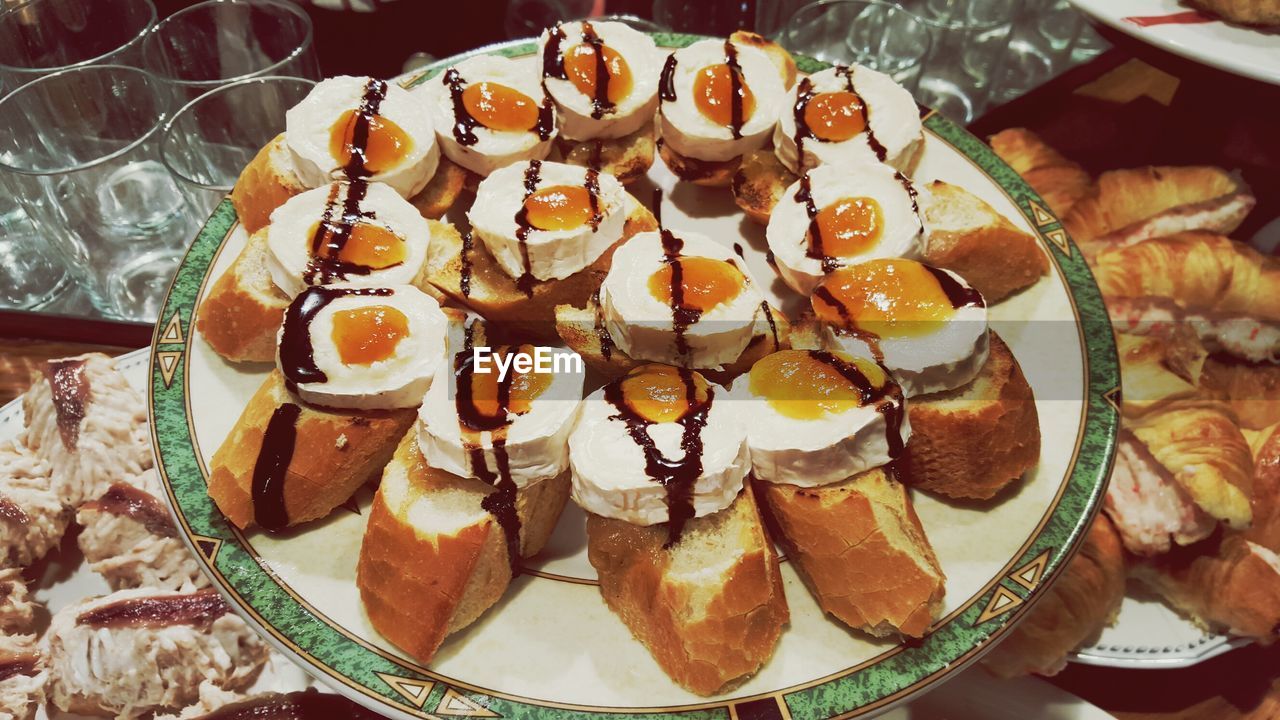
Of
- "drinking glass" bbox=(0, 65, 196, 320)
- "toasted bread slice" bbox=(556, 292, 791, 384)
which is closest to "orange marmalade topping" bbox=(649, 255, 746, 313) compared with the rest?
"toasted bread slice" bbox=(556, 292, 791, 384)

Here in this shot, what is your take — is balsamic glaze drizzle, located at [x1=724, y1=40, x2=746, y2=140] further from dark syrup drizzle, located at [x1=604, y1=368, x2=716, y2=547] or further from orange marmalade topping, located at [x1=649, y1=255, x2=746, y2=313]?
dark syrup drizzle, located at [x1=604, y1=368, x2=716, y2=547]

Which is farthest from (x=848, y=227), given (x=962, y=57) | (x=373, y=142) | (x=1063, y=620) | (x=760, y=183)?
(x=962, y=57)

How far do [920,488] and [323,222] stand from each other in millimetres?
1500

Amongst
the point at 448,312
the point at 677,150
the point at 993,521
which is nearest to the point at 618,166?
the point at 677,150

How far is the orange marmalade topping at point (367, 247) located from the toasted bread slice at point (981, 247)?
1275 millimetres

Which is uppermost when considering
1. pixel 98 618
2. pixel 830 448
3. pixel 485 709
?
pixel 830 448

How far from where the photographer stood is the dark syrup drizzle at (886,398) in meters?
1.71

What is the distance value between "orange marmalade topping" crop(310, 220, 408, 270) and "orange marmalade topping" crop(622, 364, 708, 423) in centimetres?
64

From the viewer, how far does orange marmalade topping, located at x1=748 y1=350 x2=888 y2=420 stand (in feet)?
5.63

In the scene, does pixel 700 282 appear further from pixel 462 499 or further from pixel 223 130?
pixel 223 130

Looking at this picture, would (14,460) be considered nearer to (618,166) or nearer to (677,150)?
(618,166)

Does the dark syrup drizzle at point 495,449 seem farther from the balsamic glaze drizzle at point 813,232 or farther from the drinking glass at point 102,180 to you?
the drinking glass at point 102,180

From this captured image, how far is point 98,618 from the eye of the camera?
1.92m

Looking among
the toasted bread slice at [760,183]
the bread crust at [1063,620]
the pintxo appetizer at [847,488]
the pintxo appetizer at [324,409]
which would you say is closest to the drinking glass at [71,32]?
the pintxo appetizer at [324,409]
